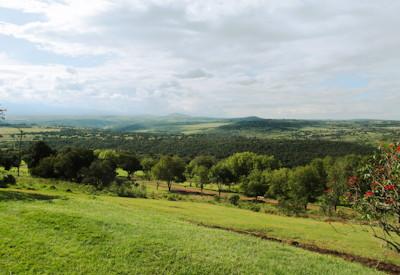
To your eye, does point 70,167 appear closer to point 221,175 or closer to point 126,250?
point 221,175

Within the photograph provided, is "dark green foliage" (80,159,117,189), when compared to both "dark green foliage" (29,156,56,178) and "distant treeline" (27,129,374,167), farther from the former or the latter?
"distant treeline" (27,129,374,167)

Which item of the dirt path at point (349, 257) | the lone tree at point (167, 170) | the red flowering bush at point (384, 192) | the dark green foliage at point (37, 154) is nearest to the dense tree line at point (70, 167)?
the dark green foliage at point (37, 154)

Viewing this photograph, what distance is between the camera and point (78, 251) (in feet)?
40.0

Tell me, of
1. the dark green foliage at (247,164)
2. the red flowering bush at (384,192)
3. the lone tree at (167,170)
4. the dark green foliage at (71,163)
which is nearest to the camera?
the red flowering bush at (384,192)

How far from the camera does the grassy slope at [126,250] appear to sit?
11359mm

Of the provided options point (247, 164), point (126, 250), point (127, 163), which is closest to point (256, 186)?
point (247, 164)

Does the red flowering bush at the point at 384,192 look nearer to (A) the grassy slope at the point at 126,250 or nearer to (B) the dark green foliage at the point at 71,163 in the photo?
(A) the grassy slope at the point at 126,250

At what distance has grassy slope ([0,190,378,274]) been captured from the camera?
11.4 meters

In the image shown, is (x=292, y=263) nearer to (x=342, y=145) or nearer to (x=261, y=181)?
(x=261, y=181)

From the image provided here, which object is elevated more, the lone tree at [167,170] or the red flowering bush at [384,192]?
the red flowering bush at [384,192]

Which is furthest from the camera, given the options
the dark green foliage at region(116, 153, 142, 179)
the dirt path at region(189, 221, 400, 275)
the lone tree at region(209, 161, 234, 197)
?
the dark green foliage at region(116, 153, 142, 179)

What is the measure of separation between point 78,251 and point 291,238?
13674 millimetres

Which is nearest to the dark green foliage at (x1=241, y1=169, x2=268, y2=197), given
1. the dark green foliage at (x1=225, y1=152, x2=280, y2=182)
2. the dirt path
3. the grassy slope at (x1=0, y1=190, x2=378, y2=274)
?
the dark green foliage at (x1=225, y1=152, x2=280, y2=182)

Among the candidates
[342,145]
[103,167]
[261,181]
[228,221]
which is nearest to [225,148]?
[342,145]
